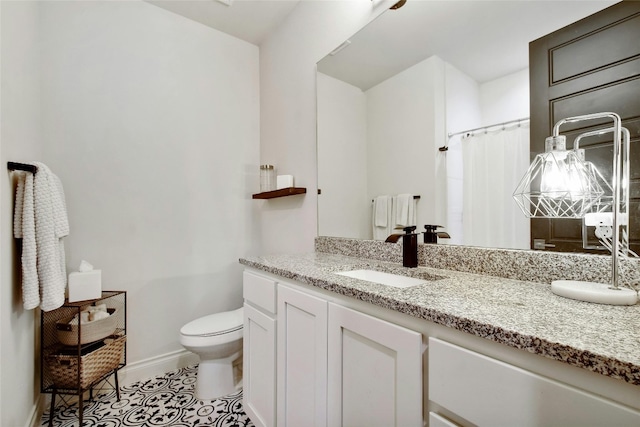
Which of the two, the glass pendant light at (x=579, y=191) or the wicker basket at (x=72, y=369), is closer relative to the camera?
the glass pendant light at (x=579, y=191)

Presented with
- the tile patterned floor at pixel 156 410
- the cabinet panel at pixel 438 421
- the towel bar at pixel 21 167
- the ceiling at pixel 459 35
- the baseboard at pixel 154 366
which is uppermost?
the ceiling at pixel 459 35

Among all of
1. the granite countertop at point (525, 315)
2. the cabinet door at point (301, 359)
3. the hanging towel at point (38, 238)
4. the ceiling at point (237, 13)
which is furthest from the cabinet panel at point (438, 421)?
the ceiling at point (237, 13)

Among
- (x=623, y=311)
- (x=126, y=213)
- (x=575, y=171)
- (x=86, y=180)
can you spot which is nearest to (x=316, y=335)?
(x=623, y=311)

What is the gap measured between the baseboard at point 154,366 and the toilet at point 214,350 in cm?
43

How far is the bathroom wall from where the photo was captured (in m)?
1.70

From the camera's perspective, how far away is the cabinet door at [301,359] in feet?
3.38

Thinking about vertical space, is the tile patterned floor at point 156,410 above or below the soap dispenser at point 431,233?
below

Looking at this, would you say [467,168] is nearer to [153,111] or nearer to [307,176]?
[307,176]

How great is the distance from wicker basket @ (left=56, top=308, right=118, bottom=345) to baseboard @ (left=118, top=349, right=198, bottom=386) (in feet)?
1.45

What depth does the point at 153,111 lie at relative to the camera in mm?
2084

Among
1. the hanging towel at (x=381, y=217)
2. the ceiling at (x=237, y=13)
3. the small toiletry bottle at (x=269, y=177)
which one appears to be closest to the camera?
the hanging towel at (x=381, y=217)

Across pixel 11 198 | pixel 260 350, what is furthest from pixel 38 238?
pixel 260 350

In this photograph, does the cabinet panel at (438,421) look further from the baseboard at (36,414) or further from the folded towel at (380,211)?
the baseboard at (36,414)

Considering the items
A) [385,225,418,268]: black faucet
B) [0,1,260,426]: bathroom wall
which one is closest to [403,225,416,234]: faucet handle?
[385,225,418,268]: black faucet
